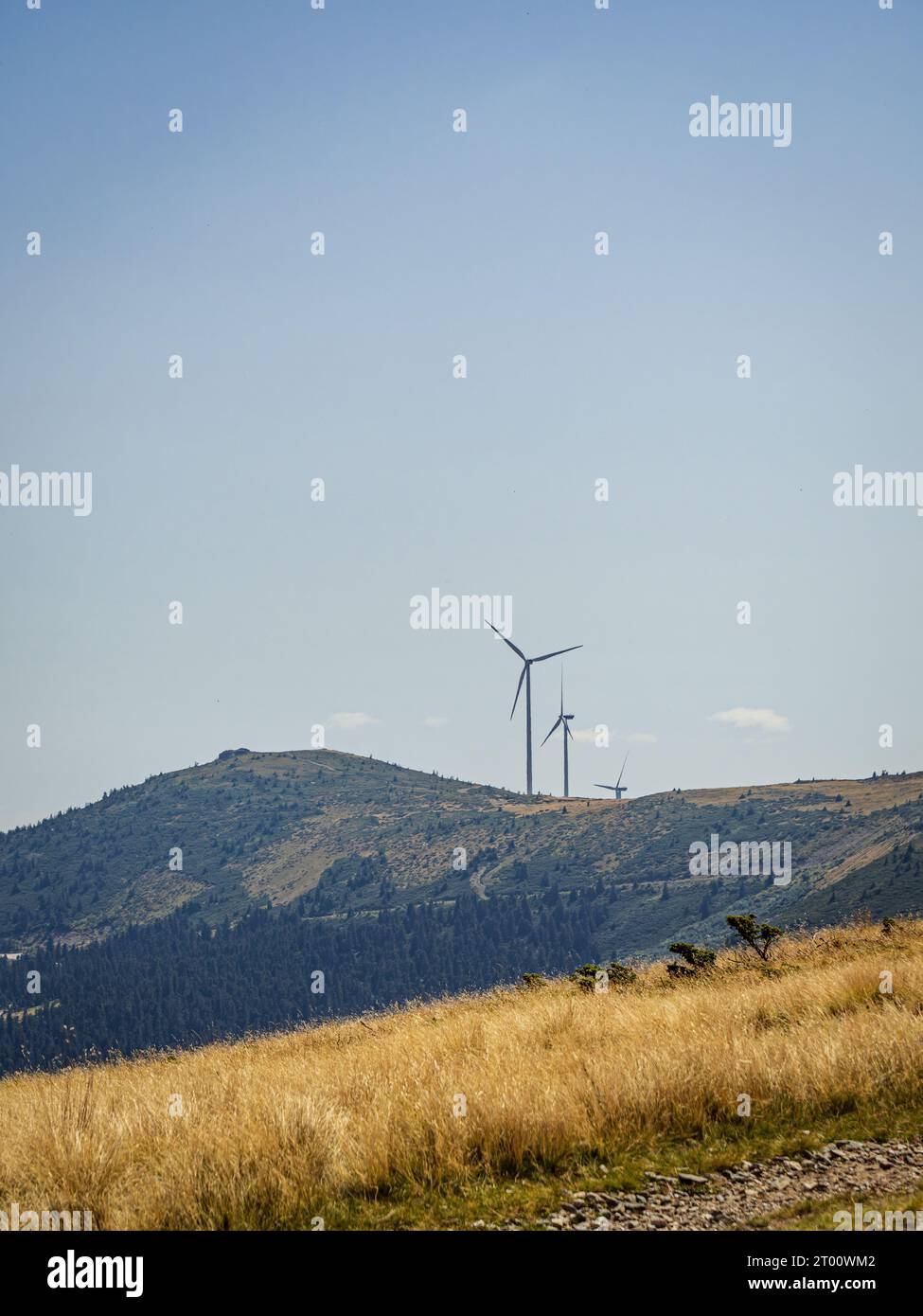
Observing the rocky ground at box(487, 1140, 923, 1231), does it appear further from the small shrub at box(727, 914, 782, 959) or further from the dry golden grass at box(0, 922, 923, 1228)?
the small shrub at box(727, 914, 782, 959)

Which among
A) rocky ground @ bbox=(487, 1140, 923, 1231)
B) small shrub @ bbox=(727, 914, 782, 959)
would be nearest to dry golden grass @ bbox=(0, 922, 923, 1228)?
rocky ground @ bbox=(487, 1140, 923, 1231)

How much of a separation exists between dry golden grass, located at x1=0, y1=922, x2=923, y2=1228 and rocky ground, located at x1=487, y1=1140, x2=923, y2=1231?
0.91 metres

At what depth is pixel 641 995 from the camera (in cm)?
2044

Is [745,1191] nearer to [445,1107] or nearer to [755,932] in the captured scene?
[445,1107]

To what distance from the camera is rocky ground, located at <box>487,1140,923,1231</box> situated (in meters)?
8.43

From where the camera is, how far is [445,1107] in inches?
420

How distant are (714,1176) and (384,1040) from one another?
912cm

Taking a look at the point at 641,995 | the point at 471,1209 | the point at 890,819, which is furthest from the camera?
the point at 890,819

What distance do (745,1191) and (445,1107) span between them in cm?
302

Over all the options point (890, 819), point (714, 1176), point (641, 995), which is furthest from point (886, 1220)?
point (890, 819)

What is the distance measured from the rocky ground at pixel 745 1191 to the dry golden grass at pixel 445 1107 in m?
0.91
